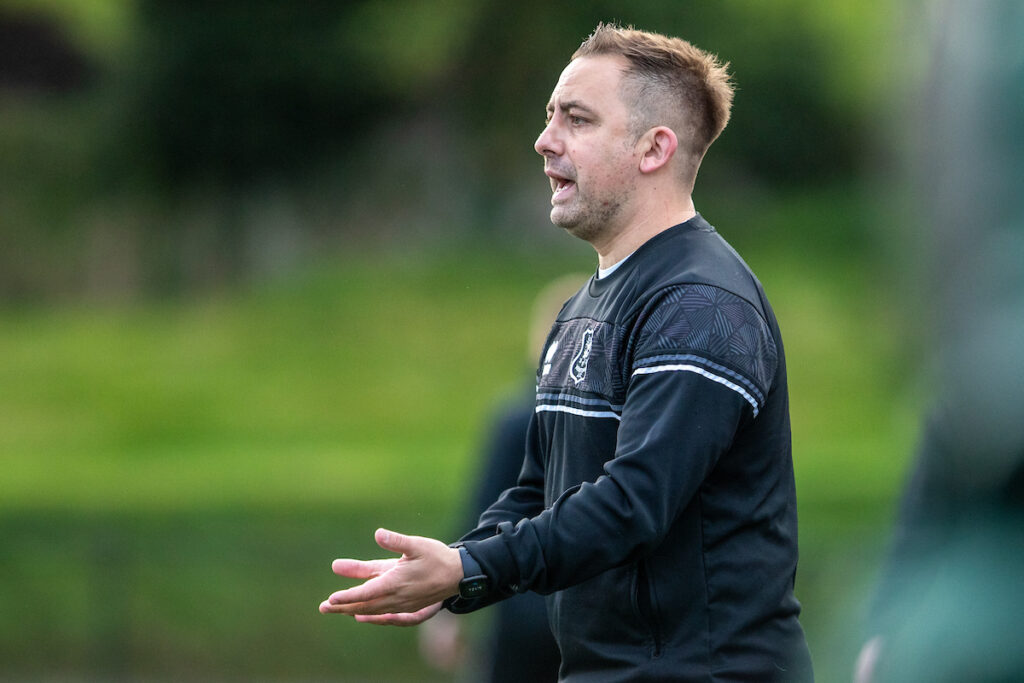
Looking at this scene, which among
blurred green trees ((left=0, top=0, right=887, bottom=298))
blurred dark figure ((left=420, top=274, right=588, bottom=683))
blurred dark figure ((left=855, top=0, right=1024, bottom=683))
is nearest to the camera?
blurred dark figure ((left=855, top=0, right=1024, bottom=683))

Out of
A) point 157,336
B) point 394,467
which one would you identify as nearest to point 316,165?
point 157,336

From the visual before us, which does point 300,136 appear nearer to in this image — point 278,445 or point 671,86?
point 278,445

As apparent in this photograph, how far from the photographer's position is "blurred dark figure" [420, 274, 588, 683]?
4465mm

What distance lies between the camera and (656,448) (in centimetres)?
261

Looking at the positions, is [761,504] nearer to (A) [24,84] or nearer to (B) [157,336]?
(B) [157,336]

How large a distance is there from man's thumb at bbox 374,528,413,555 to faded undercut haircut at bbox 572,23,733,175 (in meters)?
1.05

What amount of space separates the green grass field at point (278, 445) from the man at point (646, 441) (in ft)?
17.9

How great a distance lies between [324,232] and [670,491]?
14.4 m

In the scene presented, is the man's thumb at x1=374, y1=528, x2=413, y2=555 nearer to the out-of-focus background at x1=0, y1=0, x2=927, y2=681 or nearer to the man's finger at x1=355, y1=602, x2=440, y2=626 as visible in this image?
the man's finger at x1=355, y1=602, x2=440, y2=626

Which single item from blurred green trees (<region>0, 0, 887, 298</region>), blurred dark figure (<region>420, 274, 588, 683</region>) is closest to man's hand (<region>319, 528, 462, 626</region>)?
Answer: blurred dark figure (<region>420, 274, 588, 683</region>)

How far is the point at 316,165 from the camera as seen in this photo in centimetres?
1675

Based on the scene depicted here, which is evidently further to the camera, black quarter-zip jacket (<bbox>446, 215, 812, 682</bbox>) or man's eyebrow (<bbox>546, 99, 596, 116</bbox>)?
man's eyebrow (<bbox>546, 99, 596, 116</bbox>)

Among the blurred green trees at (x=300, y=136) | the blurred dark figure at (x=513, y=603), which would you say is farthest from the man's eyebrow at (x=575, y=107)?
the blurred green trees at (x=300, y=136)

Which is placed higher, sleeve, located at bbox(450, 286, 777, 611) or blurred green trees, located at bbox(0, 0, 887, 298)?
blurred green trees, located at bbox(0, 0, 887, 298)
